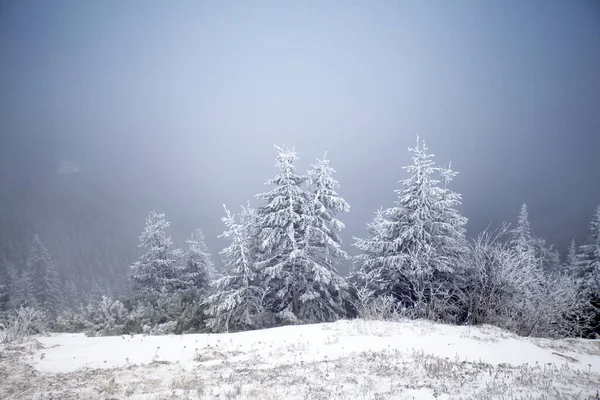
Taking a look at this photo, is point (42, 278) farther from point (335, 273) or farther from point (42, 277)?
point (335, 273)

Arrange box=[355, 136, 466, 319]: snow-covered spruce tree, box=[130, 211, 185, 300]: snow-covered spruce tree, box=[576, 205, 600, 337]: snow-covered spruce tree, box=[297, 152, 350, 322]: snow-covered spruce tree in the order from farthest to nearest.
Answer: box=[576, 205, 600, 337]: snow-covered spruce tree
box=[130, 211, 185, 300]: snow-covered spruce tree
box=[297, 152, 350, 322]: snow-covered spruce tree
box=[355, 136, 466, 319]: snow-covered spruce tree

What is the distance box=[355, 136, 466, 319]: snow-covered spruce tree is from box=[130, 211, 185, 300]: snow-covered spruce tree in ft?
46.8

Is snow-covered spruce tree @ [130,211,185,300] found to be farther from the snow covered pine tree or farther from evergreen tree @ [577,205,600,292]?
evergreen tree @ [577,205,600,292]

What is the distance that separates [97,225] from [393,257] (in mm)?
165516

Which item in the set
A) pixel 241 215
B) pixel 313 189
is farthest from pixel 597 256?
pixel 241 215

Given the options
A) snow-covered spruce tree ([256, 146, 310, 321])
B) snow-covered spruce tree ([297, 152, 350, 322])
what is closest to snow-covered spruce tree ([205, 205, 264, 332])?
snow-covered spruce tree ([256, 146, 310, 321])

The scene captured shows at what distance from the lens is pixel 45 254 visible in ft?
160

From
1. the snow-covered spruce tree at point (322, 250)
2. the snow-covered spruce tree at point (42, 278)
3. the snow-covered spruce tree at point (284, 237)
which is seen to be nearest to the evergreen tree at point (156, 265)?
the snow-covered spruce tree at point (284, 237)

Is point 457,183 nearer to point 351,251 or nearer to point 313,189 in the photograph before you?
point 351,251

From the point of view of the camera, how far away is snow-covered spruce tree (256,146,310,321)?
1681 cm

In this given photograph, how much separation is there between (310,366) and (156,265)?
19.2 metres

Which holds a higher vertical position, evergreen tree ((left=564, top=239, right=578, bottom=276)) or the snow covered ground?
evergreen tree ((left=564, top=239, right=578, bottom=276))

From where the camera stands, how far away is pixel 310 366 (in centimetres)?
756

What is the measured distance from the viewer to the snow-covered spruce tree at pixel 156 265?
23302mm
